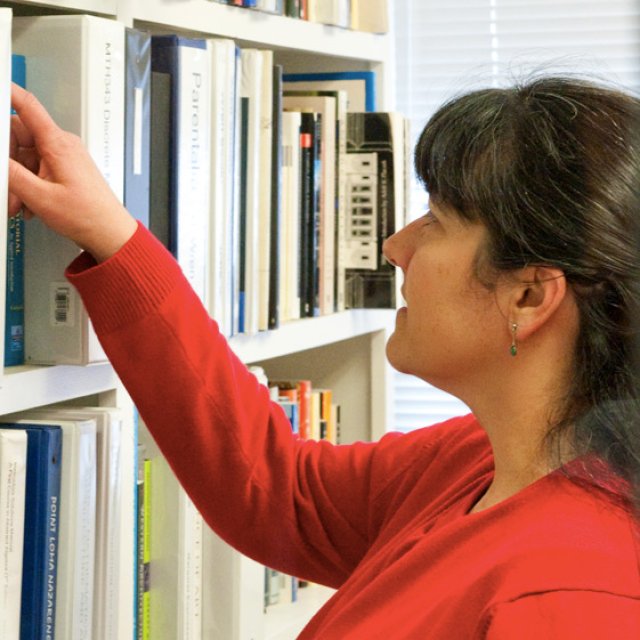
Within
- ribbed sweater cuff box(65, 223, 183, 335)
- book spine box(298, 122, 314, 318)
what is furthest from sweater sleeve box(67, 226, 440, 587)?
book spine box(298, 122, 314, 318)

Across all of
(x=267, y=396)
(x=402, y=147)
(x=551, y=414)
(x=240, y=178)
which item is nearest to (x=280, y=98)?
(x=240, y=178)

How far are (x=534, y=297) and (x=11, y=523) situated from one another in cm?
49

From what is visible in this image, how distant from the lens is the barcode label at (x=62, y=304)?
102 centimetres

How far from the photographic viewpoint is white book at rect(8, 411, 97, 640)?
104 cm

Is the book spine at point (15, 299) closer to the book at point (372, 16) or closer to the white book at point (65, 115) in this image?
the white book at point (65, 115)

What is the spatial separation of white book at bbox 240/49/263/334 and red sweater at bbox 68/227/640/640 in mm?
160

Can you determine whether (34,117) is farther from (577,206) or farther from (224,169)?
(577,206)

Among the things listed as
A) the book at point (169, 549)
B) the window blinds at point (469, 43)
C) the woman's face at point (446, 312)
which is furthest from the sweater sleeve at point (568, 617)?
the window blinds at point (469, 43)

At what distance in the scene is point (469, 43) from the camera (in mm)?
2170

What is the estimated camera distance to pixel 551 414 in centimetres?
94

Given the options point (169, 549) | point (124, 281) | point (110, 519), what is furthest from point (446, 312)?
point (169, 549)

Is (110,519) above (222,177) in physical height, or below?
below

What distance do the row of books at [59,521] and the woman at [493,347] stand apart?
0.07 metres

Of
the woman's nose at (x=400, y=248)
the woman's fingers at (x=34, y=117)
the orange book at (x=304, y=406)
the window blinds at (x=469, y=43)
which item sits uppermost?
the window blinds at (x=469, y=43)
